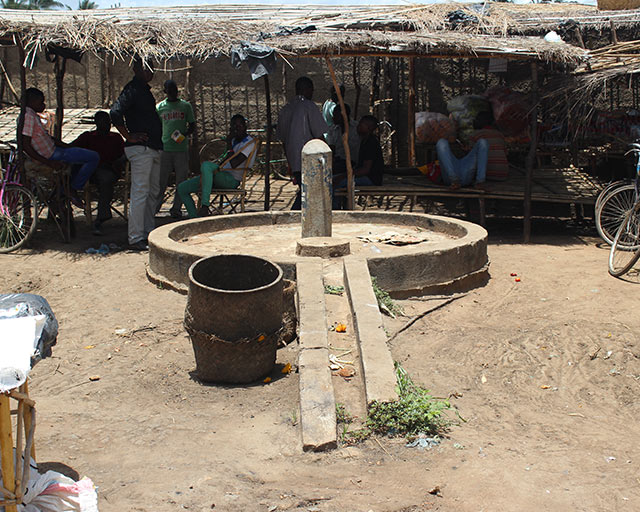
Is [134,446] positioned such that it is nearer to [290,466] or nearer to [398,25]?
[290,466]

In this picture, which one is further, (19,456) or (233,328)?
(233,328)

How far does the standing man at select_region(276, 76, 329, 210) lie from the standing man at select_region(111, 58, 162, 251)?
6.20 ft

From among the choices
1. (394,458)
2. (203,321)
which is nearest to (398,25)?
(203,321)

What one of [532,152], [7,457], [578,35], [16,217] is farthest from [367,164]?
[7,457]

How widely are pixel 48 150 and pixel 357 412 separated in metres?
6.11

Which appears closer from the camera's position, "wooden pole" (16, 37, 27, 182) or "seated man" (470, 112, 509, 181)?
"wooden pole" (16, 37, 27, 182)

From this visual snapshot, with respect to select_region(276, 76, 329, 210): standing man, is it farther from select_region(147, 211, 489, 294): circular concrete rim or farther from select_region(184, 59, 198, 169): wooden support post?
select_region(184, 59, 198, 169): wooden support post

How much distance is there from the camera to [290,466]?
3617 mm

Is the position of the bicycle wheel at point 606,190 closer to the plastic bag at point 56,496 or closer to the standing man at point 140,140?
the standing man at point 140,140

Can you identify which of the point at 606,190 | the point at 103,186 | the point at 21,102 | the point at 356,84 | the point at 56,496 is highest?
the point at 356,84

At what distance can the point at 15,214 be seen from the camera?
869cm

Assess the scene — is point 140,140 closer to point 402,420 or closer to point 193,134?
point 193,134

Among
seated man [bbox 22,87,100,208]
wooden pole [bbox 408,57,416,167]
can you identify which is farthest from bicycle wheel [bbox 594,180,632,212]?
seated man [bbox 22,87,100,208]

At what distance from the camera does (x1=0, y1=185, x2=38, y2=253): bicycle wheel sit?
8.51 metres
